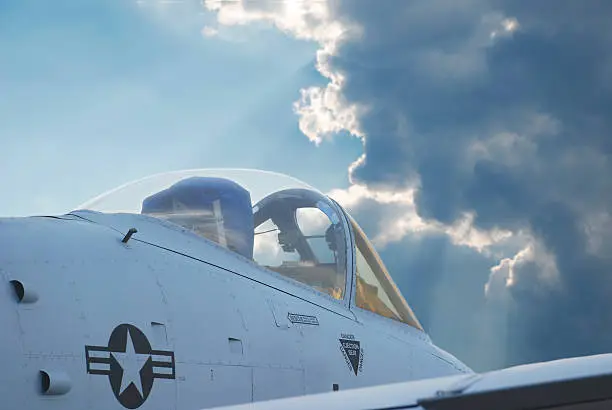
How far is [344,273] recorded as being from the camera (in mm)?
7492

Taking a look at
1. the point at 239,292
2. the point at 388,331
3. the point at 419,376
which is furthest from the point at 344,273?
the point at 239,292


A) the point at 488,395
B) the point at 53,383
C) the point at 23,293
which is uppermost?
the point at 23,293

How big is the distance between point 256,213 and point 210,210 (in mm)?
606

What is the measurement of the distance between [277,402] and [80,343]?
7.20ft

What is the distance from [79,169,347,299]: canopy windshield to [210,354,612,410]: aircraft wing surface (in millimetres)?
3682

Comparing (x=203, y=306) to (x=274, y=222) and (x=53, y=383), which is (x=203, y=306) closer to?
(x=53, y=383)

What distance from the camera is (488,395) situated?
95.0 inches

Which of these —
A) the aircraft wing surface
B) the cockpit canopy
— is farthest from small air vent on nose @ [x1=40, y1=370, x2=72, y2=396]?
the cockpit canopy

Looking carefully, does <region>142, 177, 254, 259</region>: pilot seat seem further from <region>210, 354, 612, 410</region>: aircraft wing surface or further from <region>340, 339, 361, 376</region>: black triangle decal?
<region>210, 354, 612, 410</region>: aircraft wing surface

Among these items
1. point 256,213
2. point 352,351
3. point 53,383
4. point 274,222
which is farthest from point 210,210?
point 53,383

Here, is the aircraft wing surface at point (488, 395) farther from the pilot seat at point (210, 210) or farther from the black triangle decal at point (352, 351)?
the black triangle decal at point (352, 351)

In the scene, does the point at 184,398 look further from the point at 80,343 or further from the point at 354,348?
the point at 354,348

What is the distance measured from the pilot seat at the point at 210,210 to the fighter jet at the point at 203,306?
14 mm

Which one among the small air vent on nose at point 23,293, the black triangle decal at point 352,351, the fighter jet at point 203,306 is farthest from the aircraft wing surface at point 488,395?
the black triangle decal at point 352,351
